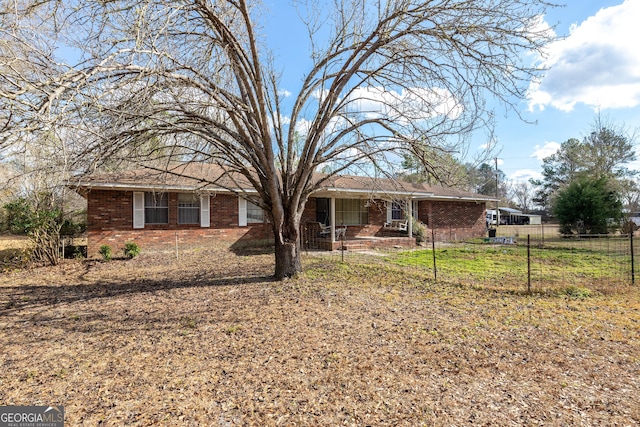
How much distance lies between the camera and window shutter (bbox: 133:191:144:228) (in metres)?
11.8

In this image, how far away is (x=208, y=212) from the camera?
43.1 feet

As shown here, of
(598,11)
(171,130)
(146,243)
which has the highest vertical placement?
(598,11)

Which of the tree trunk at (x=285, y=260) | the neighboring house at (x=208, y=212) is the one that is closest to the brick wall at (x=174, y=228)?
the neighboring house at (x=208, y=212)

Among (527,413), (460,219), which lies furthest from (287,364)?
(460,219)

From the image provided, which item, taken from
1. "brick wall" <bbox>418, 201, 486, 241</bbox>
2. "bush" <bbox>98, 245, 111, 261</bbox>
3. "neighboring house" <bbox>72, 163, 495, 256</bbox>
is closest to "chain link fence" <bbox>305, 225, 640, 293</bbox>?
"neighboring house" <bbox>72, 163, 495, 256</bbox>

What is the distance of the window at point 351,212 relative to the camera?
16.4m

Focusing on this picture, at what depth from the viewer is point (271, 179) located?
6.78 meters

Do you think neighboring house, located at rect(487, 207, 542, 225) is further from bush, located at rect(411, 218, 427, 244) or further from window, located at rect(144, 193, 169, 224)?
window, located at rect(144, 193, 169, 224)

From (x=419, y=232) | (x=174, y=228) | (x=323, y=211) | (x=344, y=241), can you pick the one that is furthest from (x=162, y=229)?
(x=419, y=232)

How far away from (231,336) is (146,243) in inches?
369

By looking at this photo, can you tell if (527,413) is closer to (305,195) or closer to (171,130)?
(305,195)

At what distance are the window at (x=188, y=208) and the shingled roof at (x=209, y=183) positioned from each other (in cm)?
68

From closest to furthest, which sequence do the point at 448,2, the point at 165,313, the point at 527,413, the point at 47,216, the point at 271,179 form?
the point at 527,413, the point at 165,313, the point at 448,2, the point at 271,179, the point at 47,216

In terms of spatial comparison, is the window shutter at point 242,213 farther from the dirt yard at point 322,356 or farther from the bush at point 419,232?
the bush at point 419,232
